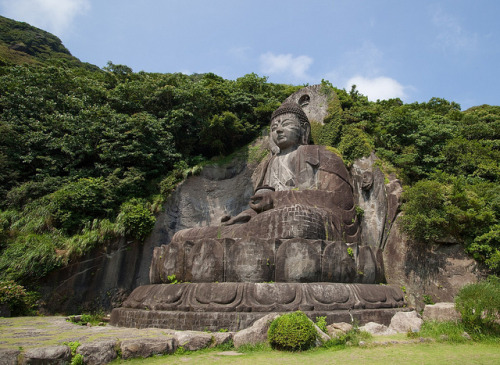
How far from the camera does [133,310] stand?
7.19 meters

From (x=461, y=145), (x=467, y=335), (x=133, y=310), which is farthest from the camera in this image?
(x=461, y=145)

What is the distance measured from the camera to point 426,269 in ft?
29.0

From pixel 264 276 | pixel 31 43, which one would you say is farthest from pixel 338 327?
pixel 31 43

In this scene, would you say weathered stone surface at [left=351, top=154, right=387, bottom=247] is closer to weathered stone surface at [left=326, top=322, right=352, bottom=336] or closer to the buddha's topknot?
the buddha's topknot

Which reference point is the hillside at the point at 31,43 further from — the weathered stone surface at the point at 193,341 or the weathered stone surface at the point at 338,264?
the weathered stone surface at the point at 193,341

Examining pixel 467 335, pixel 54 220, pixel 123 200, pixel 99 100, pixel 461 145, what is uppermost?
pixel 99 100

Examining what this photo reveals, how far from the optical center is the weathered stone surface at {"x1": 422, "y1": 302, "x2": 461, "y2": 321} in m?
5.79

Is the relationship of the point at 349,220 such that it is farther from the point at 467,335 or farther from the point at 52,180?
the point at 52,180

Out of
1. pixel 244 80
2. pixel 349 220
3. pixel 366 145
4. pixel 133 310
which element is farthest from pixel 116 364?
pixel 244 80

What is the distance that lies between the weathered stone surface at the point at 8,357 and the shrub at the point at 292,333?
306 cm

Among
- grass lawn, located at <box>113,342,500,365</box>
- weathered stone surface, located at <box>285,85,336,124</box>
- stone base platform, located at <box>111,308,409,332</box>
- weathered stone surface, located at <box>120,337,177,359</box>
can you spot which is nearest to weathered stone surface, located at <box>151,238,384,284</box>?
stone base platform, located at <box>111,308,409,332</box>

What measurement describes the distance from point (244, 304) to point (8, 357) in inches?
141

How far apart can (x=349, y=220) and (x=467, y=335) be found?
14.0 feet

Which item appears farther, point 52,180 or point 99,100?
point 99,100
